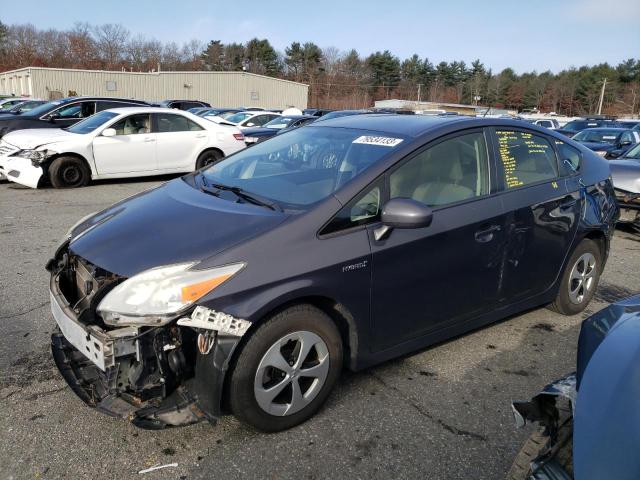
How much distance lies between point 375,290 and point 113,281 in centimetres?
135

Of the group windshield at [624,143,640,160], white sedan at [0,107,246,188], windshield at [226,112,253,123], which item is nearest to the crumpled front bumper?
windshield at [624,143,640,160]

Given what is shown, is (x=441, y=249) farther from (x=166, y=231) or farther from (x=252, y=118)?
(x=252, y=118)

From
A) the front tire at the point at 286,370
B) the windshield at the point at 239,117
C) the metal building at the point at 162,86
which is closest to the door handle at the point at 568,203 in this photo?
the front tire at the point at 286,370

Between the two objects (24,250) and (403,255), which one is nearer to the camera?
(403,255)

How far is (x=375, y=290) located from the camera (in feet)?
9.40

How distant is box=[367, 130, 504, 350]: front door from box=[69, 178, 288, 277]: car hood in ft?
2.34

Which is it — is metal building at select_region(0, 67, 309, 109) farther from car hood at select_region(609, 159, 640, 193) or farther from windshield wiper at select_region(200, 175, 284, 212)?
windshield wiper at select_region(200, 175, 284, 212)

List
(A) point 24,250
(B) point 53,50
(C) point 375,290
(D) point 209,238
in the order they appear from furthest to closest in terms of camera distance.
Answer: (B) point 53,50, (A) point 24,250, (C) point 375,290, (D) point 209,238

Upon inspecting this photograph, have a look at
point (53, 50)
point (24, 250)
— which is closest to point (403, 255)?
point (24, 250)

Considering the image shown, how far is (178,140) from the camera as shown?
10633mm

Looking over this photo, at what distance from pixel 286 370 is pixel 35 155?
843cm

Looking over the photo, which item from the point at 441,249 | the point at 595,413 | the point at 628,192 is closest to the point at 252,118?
the point at 628,192

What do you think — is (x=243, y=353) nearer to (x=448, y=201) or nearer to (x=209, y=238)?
(x=209, y=238)

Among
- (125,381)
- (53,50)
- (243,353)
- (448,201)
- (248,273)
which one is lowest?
(125,381)
